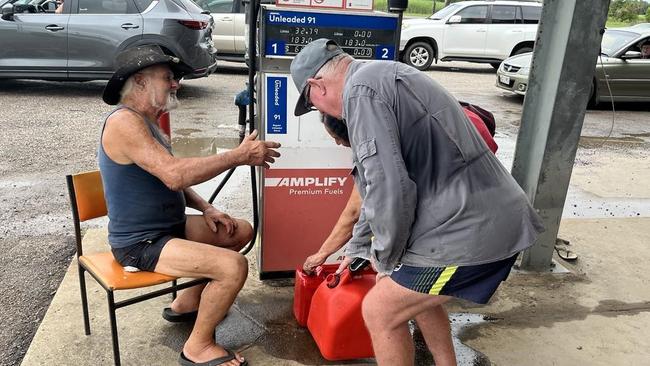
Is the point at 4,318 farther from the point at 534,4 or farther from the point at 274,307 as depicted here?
the point at 534,4

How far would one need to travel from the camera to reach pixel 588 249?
4027 mm

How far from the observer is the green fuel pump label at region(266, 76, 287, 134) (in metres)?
2.90

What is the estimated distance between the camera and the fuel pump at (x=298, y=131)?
9.27 ft

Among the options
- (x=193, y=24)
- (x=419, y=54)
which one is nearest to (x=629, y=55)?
(x=419, y=54)

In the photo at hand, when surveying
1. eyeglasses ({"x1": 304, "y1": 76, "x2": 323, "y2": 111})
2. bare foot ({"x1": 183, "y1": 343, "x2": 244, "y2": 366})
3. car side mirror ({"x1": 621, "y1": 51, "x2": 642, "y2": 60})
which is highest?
eyeglasses ({"x1": 304, "y1": 76, "x2": 323, "y2": 111})

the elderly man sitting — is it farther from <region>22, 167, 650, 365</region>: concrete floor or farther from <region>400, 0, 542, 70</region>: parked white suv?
<region>400, 0, 542, 70</region>: parked white suv

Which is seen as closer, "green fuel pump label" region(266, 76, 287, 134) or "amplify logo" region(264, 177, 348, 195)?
"green fuel pump label" region(266, 76, 287, 134)

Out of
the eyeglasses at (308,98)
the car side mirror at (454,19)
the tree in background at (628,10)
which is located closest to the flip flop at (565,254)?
the eyeglasses at (308,98)

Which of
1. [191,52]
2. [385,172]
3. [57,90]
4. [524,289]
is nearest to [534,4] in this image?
[191,52]

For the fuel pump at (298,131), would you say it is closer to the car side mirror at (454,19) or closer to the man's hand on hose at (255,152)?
the man's hand on hose at (255,152)

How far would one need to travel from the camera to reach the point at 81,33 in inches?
311

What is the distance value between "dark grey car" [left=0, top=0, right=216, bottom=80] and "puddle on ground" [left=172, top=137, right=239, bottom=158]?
2110 mm

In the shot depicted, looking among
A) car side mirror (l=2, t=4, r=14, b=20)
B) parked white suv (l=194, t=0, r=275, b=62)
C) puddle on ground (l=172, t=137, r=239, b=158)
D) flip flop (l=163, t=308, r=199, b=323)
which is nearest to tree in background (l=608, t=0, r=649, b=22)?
parked white suv (l=194, t=0, r=275, b=62)

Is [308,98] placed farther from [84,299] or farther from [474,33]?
[474,33]
